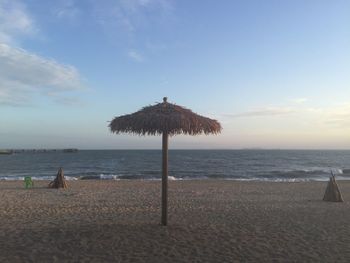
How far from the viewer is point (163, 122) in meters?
7.88

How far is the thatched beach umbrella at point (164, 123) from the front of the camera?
791 centimetres

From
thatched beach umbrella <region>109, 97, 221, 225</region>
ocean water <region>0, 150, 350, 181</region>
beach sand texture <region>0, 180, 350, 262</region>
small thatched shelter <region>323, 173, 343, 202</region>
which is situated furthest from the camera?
ocean water <region>0, 150, 350, 181</region>

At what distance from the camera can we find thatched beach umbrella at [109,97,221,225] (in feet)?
26.0

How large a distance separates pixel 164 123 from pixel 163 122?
0.10 ft

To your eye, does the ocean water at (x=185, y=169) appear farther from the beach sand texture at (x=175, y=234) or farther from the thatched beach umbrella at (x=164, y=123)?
the thatched beach umbrella at (x=164, y=123)

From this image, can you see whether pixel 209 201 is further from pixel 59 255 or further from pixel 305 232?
pixel 59 255

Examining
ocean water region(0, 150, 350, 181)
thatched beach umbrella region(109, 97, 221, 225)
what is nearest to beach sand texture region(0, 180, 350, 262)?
thatched beach umbrella region(109, 97, 221, 225)

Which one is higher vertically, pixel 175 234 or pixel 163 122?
pixel 163 122

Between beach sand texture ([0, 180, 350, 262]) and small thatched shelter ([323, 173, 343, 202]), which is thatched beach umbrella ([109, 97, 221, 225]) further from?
small thatched shelter ([323, 173, 343, 202])

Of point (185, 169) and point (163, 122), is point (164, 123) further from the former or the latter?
point (185, 169)

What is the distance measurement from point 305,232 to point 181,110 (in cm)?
390

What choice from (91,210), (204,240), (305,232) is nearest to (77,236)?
(204,240)

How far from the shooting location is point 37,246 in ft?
24.3

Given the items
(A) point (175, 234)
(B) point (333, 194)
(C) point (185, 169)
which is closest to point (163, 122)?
(A) point (175, 234)
